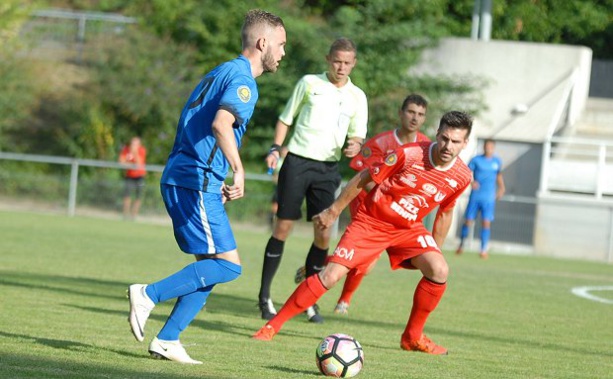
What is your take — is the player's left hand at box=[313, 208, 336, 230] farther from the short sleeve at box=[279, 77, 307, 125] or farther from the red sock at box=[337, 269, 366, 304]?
A: the red sock at box=[337, 269, 366, 304]

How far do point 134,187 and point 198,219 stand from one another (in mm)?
→ 18407

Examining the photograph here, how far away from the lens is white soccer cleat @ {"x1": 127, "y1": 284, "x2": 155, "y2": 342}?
6.35m

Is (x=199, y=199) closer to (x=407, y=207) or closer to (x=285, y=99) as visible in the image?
(x=407, y=207)

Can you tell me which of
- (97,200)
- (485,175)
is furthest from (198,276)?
(97,200)

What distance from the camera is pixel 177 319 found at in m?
6.57

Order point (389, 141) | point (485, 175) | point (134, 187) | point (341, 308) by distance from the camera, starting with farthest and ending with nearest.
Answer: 1. point (134, 187)
2. point (485, 175)
3. point (341, 308)
4. point (389, 141)

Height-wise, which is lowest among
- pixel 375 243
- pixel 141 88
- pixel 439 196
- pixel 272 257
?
pixel 272 257

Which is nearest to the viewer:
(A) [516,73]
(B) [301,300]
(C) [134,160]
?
(B) [301,300]

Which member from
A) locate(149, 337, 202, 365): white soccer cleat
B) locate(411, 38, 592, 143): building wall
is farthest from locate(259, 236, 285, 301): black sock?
locate(411, 38, 592, 143): building wall

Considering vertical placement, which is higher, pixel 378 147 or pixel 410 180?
pixel 378 147

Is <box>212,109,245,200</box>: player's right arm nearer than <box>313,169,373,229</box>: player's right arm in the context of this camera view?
Yes

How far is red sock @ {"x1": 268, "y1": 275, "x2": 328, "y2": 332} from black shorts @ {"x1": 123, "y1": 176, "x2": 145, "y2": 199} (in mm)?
17025

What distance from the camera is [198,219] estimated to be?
6.45m

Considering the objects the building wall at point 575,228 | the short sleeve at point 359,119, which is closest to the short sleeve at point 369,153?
the short sleeve at point 359,119
